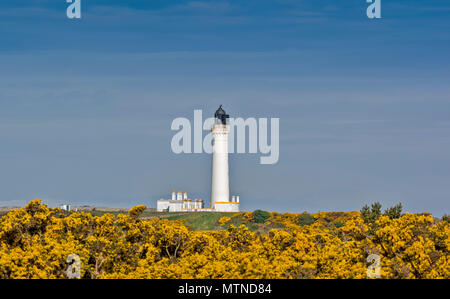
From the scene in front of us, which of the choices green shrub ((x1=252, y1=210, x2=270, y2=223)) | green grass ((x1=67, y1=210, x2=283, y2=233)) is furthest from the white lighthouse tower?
green shrub ((x1=252, y1=210, x2=270, y2=223))

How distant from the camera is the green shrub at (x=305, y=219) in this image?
166 m

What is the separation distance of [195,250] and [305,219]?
98.8 m

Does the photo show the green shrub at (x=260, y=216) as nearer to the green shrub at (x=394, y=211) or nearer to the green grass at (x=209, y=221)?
the green grass at (x=209, y=221)

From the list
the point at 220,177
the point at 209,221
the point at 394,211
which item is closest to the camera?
the point at 394,211

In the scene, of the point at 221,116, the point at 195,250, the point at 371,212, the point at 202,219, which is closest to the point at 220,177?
the point at 221,116

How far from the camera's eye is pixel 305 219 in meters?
169

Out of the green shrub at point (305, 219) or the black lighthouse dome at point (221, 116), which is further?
the black lighthouse dome at point (221, 116)

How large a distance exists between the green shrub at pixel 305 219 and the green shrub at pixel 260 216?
24.5ft

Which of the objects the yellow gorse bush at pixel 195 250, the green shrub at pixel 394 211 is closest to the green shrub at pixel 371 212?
the green shrub at pixel 394 211

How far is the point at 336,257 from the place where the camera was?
6569cm

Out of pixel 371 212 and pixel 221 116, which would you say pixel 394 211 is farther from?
pixel 221 116
